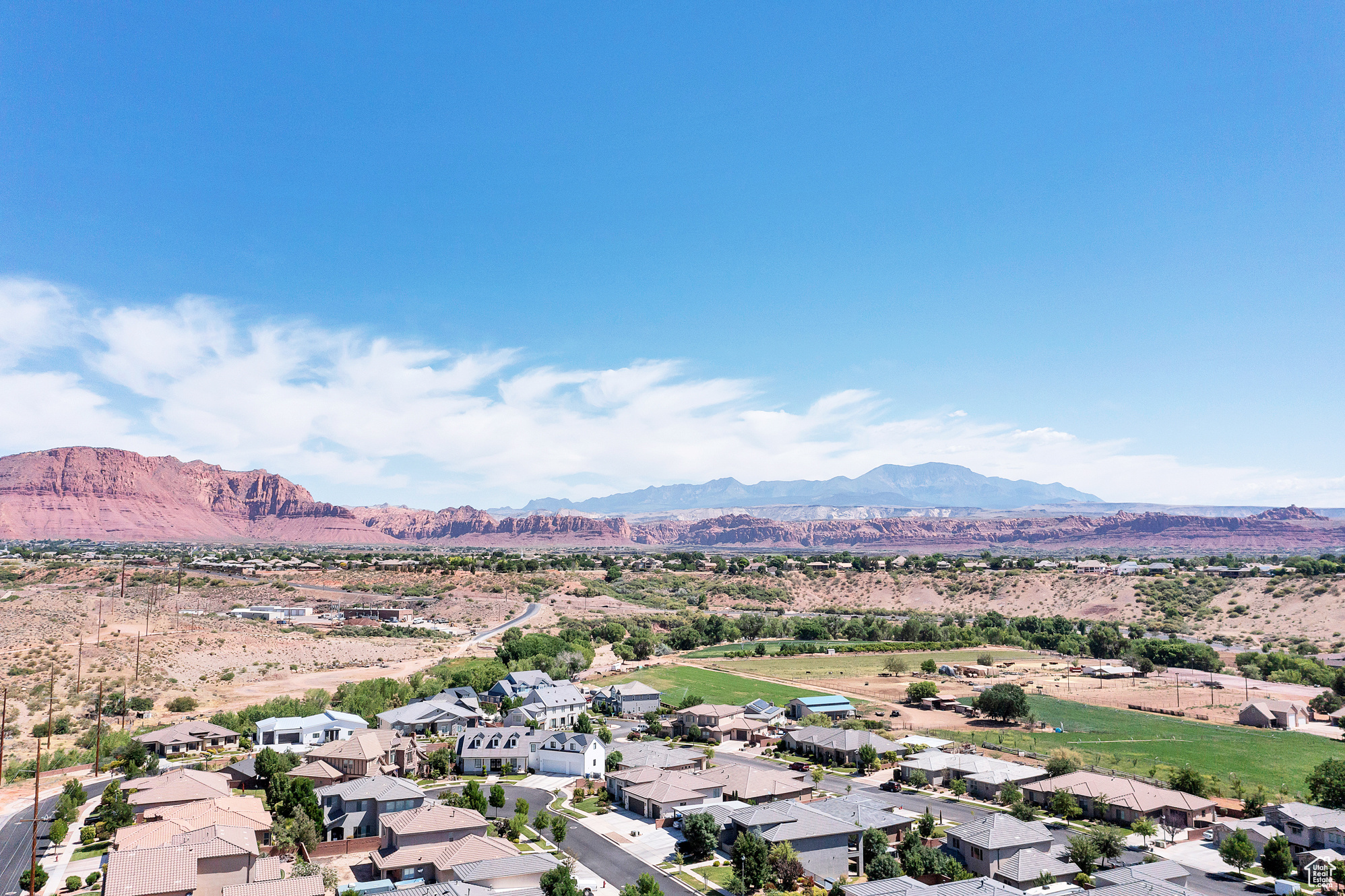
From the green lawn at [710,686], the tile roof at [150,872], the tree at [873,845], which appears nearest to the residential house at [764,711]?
the green lawn at [710,686]

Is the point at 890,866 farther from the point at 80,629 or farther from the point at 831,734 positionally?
the point at 80,629

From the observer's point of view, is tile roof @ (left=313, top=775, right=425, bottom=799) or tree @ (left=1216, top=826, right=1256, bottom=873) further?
tile roof @ (left=313, top=775, right=425, bottom=799)

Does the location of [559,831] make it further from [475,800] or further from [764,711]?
[764,711]

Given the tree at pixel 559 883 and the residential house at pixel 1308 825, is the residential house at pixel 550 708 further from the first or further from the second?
the residential house at pixel 1308 825

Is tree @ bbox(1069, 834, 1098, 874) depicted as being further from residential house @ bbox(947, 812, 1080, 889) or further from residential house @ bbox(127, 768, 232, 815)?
residential house @ bbox(127, 768, 232, 815)

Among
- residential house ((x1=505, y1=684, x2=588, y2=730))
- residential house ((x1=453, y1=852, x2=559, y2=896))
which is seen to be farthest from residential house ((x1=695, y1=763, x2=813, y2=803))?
residential house ((x1=505, y1=684, x2=588, y2=730))

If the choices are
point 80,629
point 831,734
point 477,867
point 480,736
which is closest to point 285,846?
point 477,867
